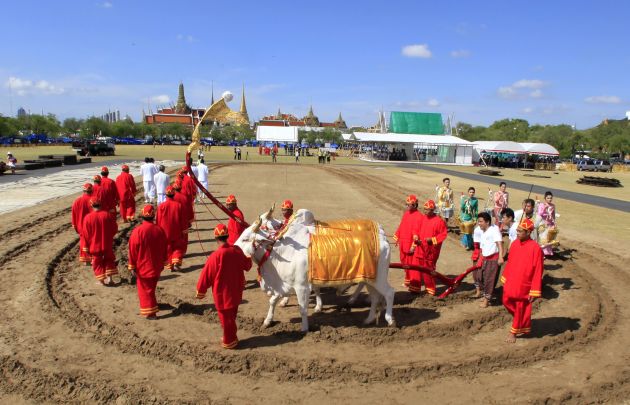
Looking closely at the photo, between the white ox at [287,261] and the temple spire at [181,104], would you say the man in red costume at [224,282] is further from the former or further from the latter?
the temple spire at [181,104]

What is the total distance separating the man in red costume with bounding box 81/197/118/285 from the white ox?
3.48m

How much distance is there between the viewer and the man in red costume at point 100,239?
26.8 feet

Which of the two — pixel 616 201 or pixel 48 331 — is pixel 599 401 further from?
pixel 616 201

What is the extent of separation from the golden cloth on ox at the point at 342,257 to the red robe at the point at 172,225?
402 cm

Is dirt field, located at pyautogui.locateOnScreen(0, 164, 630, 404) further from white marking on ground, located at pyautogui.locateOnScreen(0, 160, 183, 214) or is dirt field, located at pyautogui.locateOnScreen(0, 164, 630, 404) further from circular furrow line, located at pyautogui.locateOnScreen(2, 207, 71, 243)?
white marking on ground, located at pyautogui.locateOnScreen(0, 160, 183, 214)

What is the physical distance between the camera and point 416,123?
5688 cm

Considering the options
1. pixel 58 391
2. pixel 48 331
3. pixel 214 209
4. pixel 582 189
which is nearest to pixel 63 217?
pixel 214 209

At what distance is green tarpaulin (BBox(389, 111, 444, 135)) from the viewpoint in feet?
185

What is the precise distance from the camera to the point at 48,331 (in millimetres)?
6391

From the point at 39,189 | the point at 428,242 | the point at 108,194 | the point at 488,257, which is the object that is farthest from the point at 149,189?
the point at 488,257

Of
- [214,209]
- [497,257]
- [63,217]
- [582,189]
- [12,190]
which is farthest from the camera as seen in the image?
[582,189]

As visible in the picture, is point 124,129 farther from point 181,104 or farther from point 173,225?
point 173,225

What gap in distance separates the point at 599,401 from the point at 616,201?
913 inches

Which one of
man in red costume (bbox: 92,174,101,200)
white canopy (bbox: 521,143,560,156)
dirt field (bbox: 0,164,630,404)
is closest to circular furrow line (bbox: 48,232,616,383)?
dirt field (bbox: 0,164,630,404)
